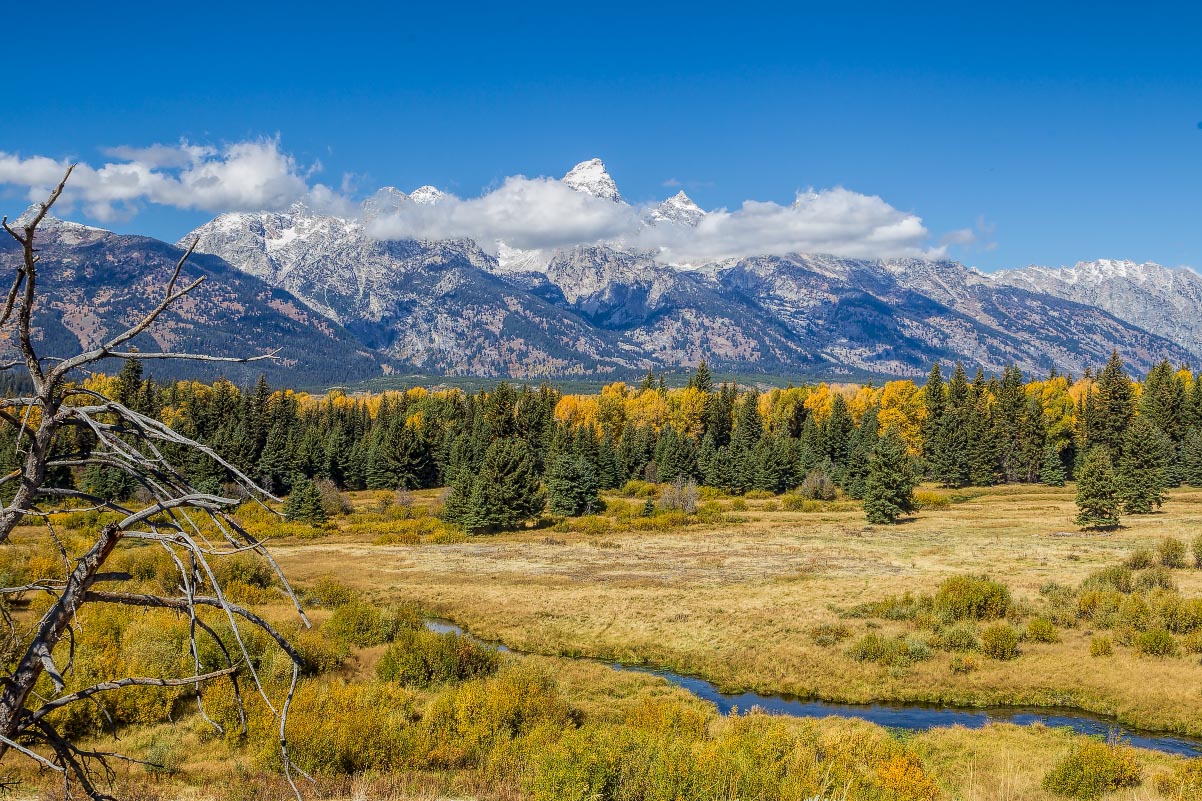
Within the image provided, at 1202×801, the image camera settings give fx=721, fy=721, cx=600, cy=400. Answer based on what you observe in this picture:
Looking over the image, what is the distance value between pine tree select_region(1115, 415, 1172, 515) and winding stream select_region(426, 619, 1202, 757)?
46.0m

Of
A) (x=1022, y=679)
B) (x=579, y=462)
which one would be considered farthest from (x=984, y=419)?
(x=1022, y=679)

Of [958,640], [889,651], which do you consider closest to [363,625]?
[889,651]

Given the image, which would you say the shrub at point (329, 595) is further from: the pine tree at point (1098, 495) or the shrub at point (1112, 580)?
the pine tree at point (1098, 495)

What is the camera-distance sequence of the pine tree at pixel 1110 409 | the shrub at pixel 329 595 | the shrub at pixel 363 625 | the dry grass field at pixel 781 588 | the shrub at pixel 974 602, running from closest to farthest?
the dry grass field at pixel 781 588, the shrub at pixel 363 625, the shrub at pixel 974 602, the shrub at pixel 329 595, the pine tree at pixel 1110 409

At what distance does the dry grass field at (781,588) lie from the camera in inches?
992

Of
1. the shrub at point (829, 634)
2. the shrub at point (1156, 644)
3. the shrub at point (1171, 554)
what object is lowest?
the shrub at point (829, 634)

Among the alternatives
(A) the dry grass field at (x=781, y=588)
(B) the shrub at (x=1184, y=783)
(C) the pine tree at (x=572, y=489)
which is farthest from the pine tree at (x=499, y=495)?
(B) the shrub at (x=1184, y=783)

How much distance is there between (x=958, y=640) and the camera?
28984 millimetres

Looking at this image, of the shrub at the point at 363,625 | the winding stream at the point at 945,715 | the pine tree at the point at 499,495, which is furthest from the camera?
the pine tree at the point at 499,495

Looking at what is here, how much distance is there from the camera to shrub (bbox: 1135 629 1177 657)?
26.4 metres

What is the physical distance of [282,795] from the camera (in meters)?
11.4

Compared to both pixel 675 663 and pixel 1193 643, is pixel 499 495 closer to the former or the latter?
pixel 675 663

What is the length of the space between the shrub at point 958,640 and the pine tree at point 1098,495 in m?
34.6

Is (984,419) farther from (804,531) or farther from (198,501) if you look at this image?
(198,501)
